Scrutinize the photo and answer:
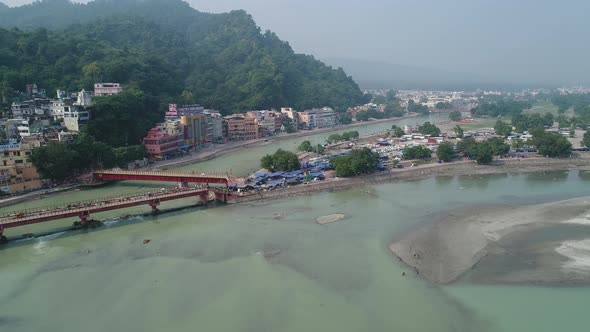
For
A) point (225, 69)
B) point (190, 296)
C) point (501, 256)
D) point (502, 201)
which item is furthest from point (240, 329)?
point (225, 69)

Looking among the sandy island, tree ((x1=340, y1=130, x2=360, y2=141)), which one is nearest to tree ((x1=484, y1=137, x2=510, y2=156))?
the sandy island

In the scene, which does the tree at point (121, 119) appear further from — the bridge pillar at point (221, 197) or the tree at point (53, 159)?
the bridge pillar at point (221, 197)

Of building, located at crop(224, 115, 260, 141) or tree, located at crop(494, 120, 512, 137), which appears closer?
tree, located at crop(494, 120, 512, 137)

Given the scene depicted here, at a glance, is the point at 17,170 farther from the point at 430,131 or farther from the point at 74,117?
the point at 430,131

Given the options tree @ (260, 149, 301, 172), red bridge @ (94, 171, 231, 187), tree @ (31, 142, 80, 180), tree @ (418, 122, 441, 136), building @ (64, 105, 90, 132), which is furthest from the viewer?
tree @ (418, 122, 441, 136)

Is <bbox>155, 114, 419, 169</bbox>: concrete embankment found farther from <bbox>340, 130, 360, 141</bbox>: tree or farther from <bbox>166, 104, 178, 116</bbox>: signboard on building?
<bbox>340, 130, 360, 141</bbox>: tree

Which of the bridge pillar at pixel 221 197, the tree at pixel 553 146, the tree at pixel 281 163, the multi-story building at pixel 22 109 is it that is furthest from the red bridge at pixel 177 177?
the tree at pixel 553 146

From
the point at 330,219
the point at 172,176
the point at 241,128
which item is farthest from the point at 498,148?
the point at 241,128
